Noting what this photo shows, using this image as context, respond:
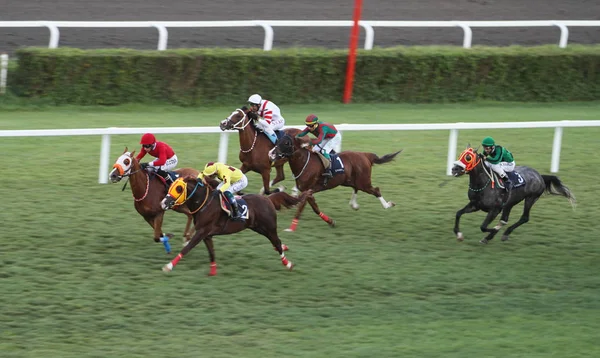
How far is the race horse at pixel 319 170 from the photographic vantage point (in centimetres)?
1048

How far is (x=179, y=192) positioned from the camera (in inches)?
345

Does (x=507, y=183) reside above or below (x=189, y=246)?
above

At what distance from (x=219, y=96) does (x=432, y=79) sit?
3.92 meters

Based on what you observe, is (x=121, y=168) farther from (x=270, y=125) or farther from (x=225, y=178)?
(x=270, y=125)

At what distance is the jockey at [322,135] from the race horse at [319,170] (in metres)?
0.10

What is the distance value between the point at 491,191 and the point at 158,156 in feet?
11.8

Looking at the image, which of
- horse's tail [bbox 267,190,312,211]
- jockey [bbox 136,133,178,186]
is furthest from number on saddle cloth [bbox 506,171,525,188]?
jockey [bbox 136,133,178,186]

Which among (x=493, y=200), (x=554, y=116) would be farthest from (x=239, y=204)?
(x=554, y=116)

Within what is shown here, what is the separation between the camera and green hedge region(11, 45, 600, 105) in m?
15.3

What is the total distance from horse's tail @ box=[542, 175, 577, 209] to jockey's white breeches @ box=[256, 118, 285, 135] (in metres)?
3.21

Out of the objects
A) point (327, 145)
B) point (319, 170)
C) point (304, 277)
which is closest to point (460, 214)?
point (319, 170)

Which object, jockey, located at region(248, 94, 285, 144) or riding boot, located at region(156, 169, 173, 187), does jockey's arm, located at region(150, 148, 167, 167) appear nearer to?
riding boot, located at region(156, 169, 173, 187)

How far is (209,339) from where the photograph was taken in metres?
7.53

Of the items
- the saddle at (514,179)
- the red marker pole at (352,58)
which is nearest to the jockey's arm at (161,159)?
the saddle at (514,179)
